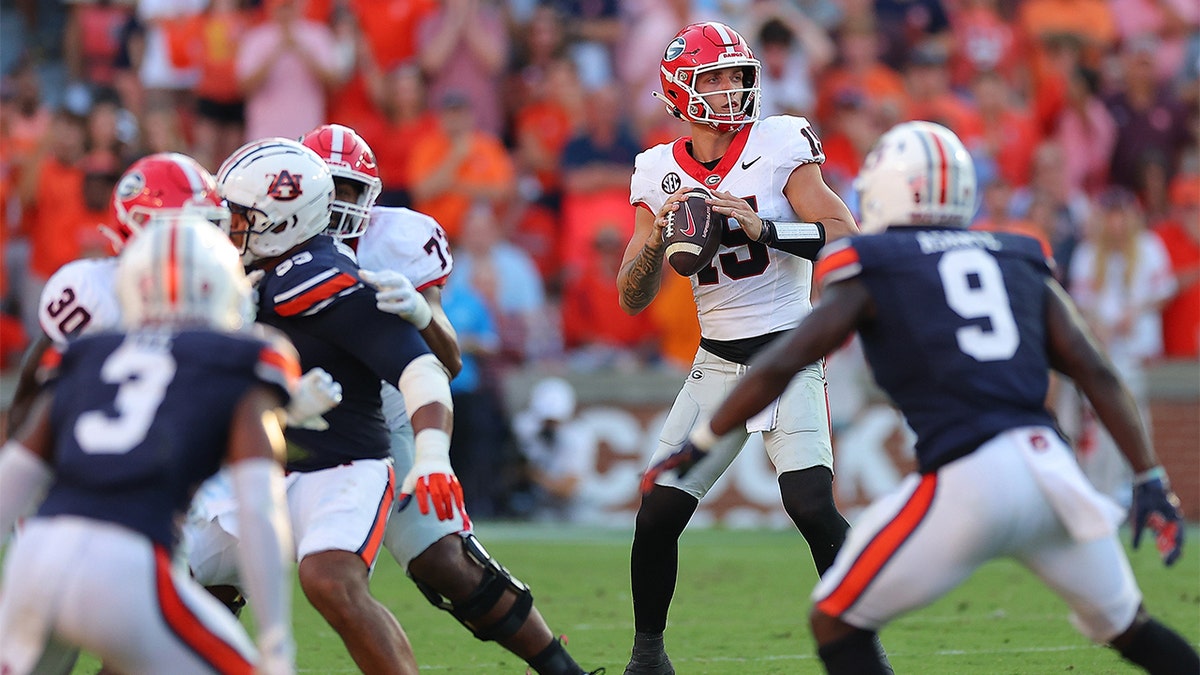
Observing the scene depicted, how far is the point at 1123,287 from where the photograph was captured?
11266mm

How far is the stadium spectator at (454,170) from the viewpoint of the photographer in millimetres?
11203

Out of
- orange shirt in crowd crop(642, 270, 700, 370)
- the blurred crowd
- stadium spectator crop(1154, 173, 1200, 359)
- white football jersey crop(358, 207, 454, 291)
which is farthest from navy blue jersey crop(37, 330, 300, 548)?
stadium spectator crop(1154, 173, 1200, 359)

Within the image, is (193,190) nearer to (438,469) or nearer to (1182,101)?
(438,469)

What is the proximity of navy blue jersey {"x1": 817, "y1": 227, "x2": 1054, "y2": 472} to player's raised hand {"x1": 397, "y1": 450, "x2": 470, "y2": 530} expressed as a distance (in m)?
1.13

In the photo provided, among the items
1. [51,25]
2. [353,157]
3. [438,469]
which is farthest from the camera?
[51,25]

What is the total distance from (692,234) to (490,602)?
133 centimetres

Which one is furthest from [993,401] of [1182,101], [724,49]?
[1182,101]

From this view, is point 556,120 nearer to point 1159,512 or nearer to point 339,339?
point 339,339

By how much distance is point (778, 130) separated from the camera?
556 centimetres

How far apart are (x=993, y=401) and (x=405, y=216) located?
2.27 meters

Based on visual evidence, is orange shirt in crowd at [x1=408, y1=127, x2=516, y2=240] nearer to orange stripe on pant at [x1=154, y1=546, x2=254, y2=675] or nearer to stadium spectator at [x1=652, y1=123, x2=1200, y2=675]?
stadium spectator at [x1=652, y1=123, x2=1200, y2=675]

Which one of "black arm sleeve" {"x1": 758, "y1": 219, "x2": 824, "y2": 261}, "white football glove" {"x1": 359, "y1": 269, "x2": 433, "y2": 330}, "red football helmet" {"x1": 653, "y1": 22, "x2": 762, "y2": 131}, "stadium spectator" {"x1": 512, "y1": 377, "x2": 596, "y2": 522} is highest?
"red football helmet" {"x1": 653, "y1": 22, "x2": 762, "y2": 131}

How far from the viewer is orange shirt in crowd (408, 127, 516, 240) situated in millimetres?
11266

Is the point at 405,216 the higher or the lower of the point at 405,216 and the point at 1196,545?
the higher
